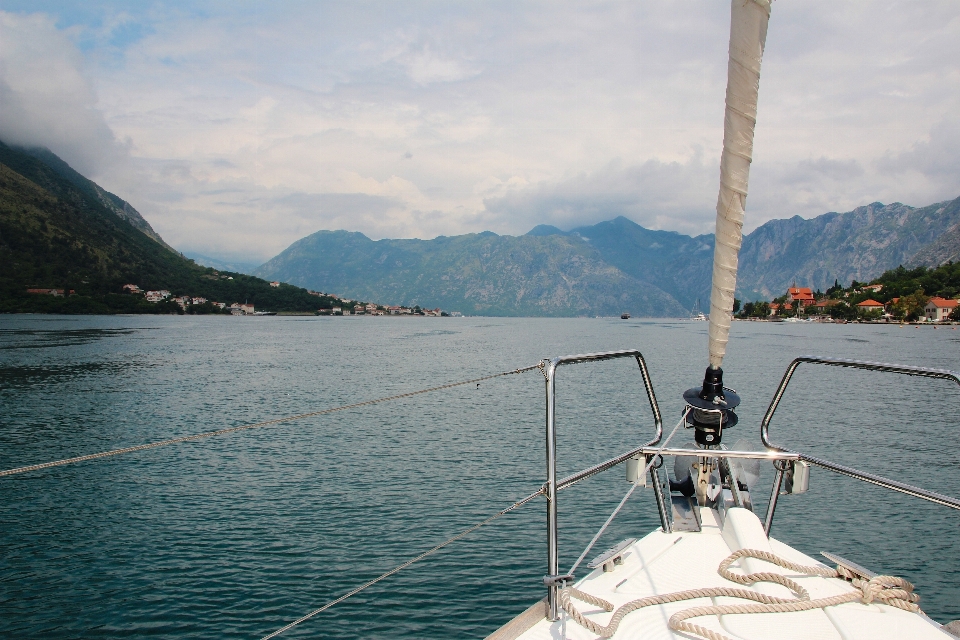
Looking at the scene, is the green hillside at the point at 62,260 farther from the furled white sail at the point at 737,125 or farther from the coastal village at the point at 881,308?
the coastal village at the point at 881,308

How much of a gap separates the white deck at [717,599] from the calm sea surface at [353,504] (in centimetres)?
540

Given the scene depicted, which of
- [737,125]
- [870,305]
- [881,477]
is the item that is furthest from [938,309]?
[737,125]

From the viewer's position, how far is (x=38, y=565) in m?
11.5

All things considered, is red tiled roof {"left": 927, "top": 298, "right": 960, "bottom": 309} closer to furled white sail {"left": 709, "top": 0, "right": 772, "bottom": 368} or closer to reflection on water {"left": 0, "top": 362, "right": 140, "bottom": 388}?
reflection on water {"left": 0, "top": 362, "right": 140, "bottom": 388}

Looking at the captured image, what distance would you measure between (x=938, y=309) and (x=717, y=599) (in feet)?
599

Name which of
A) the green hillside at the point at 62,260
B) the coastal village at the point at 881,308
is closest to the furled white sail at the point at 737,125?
the green hillside at the point at 62,260

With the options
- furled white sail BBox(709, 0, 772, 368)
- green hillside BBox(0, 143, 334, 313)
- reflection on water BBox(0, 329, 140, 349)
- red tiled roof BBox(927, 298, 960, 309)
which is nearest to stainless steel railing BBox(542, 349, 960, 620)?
furled white sail BBox(709, 0, 772, 368)

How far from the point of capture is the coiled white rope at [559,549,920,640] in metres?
3.42

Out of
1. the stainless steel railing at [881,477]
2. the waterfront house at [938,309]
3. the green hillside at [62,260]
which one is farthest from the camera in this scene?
the green hillside at [62,260]

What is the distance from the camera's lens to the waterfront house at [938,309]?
483 ft

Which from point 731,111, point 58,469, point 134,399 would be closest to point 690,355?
point 134,399

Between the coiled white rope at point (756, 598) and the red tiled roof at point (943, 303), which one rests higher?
the red tiled roof at point (943, 303)

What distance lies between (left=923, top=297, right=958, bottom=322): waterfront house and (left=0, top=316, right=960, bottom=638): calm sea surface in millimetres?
143722

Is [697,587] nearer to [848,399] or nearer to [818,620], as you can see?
[818,620]
